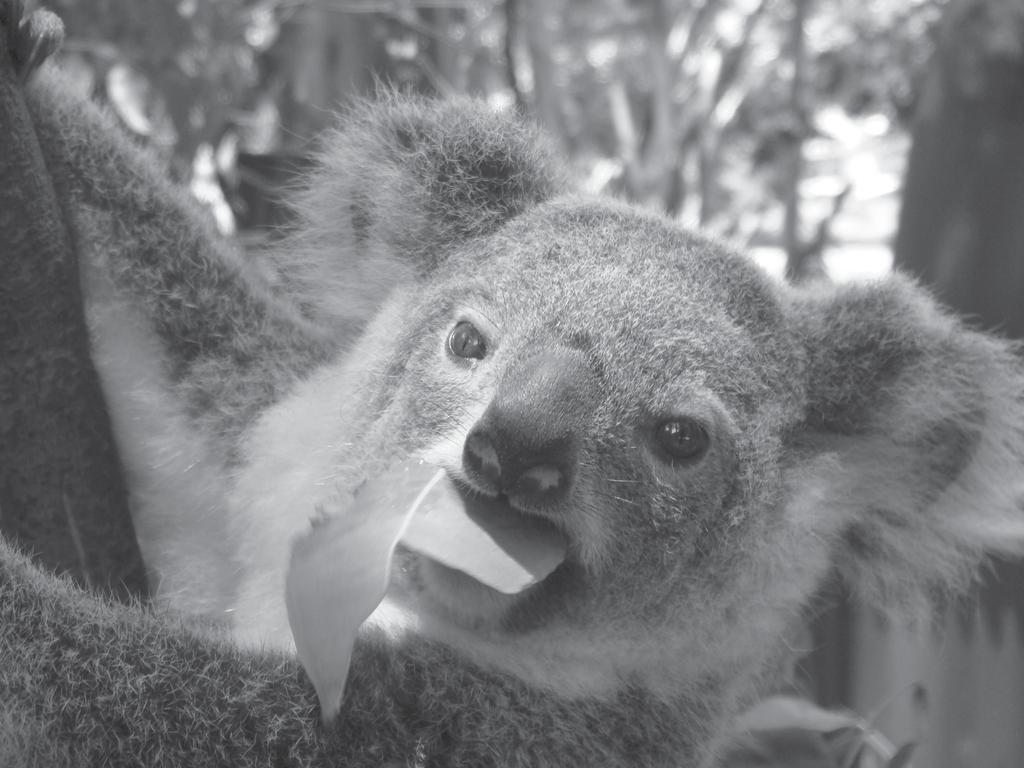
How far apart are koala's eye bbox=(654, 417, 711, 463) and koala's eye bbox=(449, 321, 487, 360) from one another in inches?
11.9

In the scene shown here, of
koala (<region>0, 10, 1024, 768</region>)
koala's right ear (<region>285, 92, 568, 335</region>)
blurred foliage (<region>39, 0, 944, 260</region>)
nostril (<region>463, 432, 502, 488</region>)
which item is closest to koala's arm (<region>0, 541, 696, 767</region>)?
koala (<region>0, 10, 1024, 768</region>)

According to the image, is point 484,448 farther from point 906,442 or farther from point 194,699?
point 906,442

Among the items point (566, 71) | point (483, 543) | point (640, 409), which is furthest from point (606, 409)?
point (566, 71)

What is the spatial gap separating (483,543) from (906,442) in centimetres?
88

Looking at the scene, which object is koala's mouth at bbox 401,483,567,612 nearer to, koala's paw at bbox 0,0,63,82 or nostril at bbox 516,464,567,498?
nostril at bbox 516,464,567,498

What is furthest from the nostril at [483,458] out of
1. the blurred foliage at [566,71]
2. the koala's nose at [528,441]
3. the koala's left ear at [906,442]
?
the blurred foliage at [566,71]

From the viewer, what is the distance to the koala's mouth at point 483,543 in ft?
4.39

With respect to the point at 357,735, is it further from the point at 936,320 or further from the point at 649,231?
the point at 936,320

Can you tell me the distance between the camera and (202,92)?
345 cm

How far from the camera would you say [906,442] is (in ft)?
6.22

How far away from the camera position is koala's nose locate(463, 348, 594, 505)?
1413 mm

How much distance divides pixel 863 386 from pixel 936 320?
0.56ft

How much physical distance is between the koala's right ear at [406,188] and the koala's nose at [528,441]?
0.65 m

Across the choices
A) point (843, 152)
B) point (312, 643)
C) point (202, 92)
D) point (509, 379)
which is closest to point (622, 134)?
point (202, 92)
